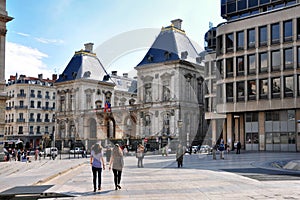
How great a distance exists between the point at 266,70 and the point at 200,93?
25105 mm

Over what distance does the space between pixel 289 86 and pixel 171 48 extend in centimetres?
2929

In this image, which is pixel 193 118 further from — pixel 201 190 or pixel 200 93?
pixel 201 190

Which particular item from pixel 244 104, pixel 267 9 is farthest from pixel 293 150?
pixel 267 9

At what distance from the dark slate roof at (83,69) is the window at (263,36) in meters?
44.7

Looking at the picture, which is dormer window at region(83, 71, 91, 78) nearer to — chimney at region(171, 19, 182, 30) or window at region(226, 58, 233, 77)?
chimney at region(171, 19, 182, 30)

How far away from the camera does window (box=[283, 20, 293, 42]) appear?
1708 inches

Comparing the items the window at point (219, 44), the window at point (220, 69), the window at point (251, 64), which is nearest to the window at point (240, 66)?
the window at point (251, 64)

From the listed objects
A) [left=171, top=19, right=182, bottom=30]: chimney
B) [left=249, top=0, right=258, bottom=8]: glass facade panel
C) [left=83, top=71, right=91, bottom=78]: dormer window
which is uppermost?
[left=171, top=19, right=182, bottom=30]: chimney

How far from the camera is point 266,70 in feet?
148

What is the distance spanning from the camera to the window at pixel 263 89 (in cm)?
4497

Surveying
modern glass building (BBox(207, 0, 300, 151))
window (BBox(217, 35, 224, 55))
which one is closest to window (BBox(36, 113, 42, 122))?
modern glass building (BBox(207, 0, 300, 151))

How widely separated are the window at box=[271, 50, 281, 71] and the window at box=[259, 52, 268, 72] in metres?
0.85

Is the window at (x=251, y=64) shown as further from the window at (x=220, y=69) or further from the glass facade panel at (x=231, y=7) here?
the glass facade panel at (x=231, y=7)

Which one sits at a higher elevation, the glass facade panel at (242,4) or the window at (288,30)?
the glass facade panel at (242,4)
